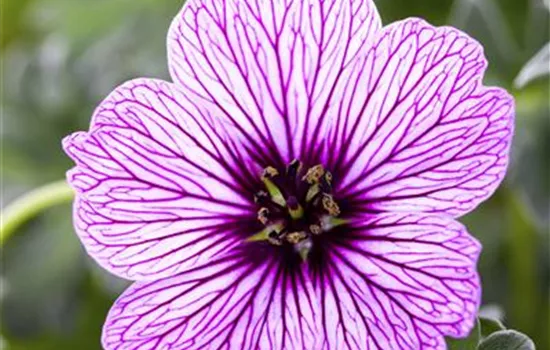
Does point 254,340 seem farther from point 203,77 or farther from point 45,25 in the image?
point 45,25

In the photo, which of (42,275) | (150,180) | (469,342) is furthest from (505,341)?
(42,275)

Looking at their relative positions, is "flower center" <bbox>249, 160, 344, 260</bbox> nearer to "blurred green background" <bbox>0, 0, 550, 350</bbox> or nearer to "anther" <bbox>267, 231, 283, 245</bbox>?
"anther" <bbox>267, 231, 283, 245</bbox>

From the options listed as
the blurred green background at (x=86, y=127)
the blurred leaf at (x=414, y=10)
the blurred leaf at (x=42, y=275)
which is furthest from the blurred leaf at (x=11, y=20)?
the blurred leaf at (x=414, y=10)

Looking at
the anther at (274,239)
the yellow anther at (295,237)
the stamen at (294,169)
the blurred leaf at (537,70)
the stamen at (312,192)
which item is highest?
the stamen at (294,169)

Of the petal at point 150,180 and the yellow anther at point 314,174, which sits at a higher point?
the petal at point 150,180

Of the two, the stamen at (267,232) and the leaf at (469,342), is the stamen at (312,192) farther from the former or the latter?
the leaf at (469,342)

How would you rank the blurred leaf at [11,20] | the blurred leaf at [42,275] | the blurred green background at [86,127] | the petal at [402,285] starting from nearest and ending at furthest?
the petal at [402,285]
the blurred green background at [86,127]
the blurred leaf at [42,275]
the blurred leaf at [11,20]

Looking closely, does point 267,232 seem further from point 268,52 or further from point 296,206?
point 268,52

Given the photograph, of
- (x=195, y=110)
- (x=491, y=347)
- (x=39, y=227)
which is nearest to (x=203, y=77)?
(x=195, y=110)
